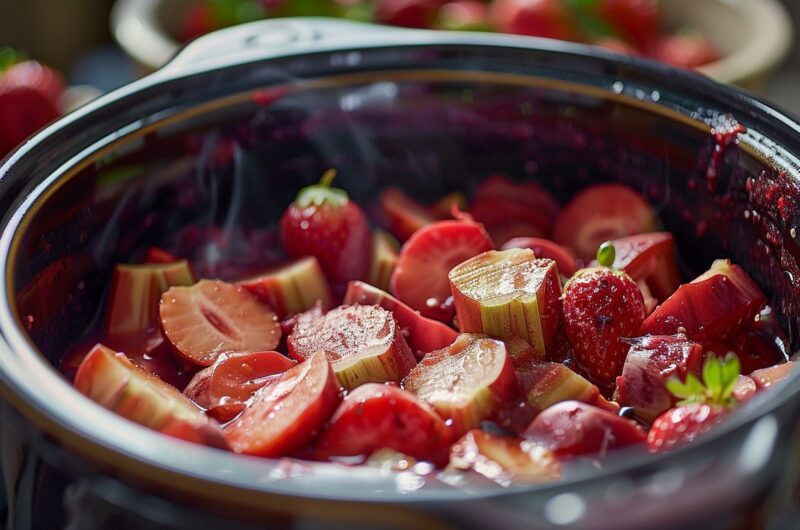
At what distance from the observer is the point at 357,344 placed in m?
0.73

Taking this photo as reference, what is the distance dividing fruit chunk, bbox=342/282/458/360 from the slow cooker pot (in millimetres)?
186

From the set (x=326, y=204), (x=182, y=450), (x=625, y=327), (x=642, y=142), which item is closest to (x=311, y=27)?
(x=326, y=204)

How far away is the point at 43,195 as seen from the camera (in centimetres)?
71

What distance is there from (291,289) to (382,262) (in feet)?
0.29

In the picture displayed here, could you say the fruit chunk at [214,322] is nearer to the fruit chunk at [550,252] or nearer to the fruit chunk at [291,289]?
the fruit chunk at [291,289]

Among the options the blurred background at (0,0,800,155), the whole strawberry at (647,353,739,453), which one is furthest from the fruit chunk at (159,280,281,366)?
the blurred background at (0,0,800,155)

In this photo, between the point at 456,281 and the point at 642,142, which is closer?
the point at 456,281

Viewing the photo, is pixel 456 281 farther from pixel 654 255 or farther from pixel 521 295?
pixel 654 255

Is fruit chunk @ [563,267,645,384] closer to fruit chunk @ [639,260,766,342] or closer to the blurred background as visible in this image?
fruit chunk @ [639,260,766,342]

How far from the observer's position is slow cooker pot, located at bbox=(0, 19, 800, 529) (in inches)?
17.8

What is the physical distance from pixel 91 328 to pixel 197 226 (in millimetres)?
158

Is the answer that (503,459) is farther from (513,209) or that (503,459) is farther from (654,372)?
(513,209)

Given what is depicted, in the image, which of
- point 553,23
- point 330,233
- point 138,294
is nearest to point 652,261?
point 330,233

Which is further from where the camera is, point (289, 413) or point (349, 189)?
point (349, 189)
